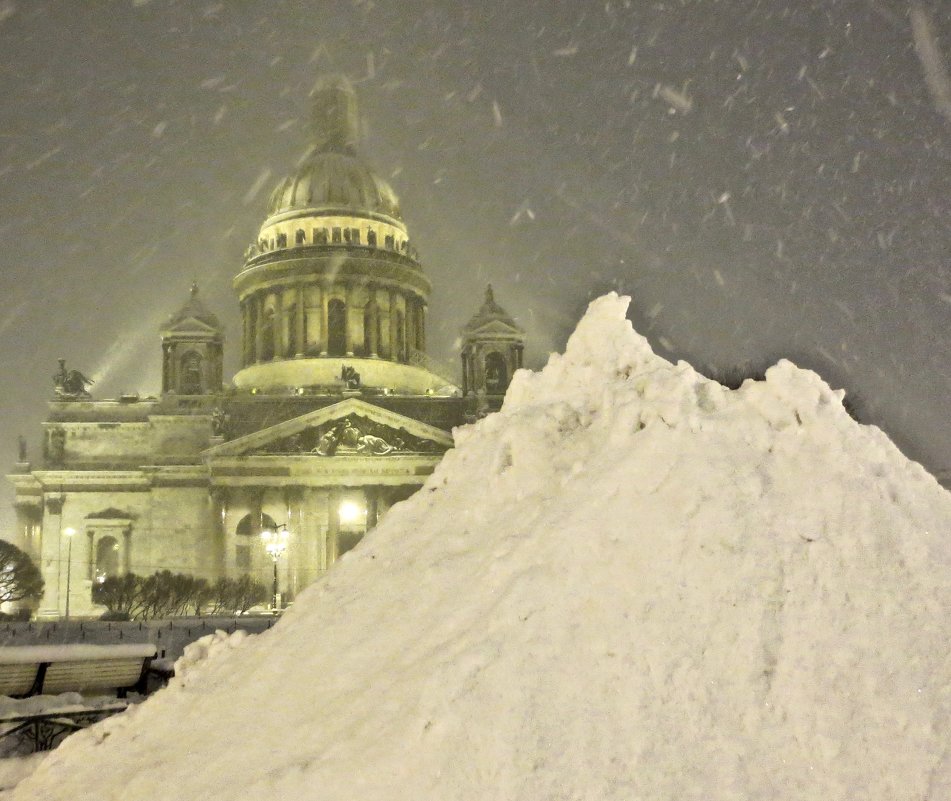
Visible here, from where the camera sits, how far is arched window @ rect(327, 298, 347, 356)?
223ft

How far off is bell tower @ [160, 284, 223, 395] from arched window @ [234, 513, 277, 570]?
26.7ft

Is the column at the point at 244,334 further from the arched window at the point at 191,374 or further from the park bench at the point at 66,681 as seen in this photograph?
the park bench at the point at 66,681

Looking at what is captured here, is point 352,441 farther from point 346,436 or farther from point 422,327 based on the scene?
point 422,327

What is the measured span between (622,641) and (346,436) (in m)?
50.7

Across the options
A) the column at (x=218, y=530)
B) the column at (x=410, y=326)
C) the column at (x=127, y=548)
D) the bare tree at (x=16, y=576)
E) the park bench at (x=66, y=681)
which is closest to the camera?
the park bench at (x=66, y=681)

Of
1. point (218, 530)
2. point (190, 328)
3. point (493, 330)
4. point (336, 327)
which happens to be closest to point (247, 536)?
point (218, 530)

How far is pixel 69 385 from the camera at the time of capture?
59.6 meters

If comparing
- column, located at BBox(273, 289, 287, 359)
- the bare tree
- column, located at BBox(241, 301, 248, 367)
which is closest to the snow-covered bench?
the bare tree

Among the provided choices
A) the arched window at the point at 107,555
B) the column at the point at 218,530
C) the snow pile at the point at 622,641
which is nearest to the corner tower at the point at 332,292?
the column at the point at 218,530

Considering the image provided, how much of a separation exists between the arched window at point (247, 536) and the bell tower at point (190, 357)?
26.7ft

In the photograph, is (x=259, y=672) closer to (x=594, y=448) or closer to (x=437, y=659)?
(x=437, y=659)

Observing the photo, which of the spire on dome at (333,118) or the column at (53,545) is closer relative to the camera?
the column at (53,545)

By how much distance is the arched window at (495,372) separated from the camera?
6097 cm

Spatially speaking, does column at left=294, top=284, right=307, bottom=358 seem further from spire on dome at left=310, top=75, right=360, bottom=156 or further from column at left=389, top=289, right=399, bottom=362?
spire on dome at left=310, top=75, right=360, bottom=156
